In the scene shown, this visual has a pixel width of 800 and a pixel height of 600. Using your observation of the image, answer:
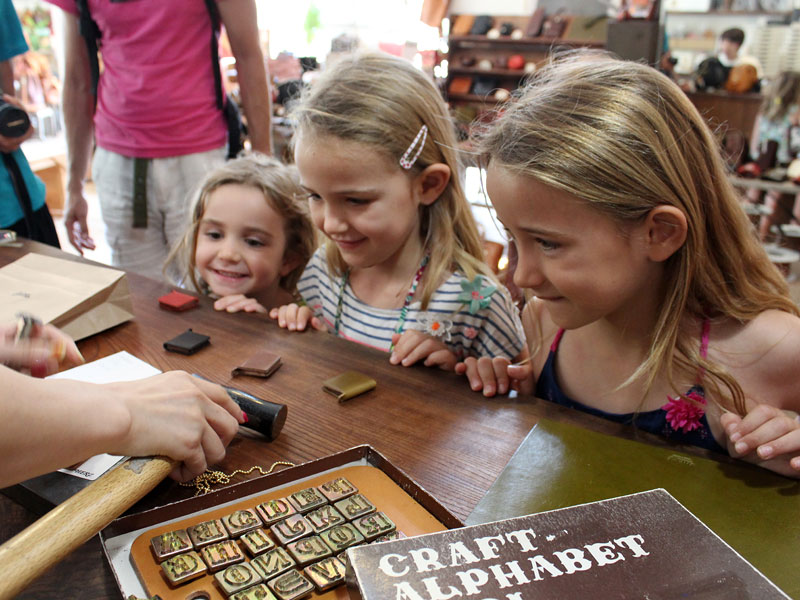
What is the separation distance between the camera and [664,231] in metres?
0.93

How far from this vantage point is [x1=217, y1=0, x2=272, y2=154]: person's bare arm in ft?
6.36

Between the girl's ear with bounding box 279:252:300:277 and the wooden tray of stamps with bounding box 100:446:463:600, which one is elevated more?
the wooden tray of stamps with bounding box 100:446:463:600

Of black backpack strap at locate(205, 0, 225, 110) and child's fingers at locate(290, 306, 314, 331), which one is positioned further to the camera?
black backpack strap at locate(205, 0, 225, 110)

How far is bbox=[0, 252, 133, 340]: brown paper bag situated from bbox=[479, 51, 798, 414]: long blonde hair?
79 centimetres

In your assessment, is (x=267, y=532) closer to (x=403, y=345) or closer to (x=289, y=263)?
(x=403, y=345)

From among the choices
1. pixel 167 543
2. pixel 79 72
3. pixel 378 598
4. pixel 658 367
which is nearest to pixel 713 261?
pixel 658 367

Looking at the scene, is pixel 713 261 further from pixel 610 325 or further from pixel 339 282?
pixel 339 282

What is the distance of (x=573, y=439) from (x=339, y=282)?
84 centimetres

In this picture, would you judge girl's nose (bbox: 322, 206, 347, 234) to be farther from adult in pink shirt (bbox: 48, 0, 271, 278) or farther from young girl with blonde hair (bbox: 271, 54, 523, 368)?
adult in pink shirt (bbox: 48, 0, 271, 278)

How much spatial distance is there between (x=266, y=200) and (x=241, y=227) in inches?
3.7

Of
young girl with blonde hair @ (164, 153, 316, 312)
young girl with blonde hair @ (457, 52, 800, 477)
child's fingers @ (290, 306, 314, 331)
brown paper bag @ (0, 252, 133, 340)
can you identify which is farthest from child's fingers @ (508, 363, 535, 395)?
brown paper bag @ (0, 252, 133, 340)

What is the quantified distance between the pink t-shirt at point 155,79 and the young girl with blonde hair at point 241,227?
1.43 ft

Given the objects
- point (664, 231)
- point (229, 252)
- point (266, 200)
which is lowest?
point (229, 252)

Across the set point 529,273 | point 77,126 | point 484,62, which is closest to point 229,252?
point 529,273
